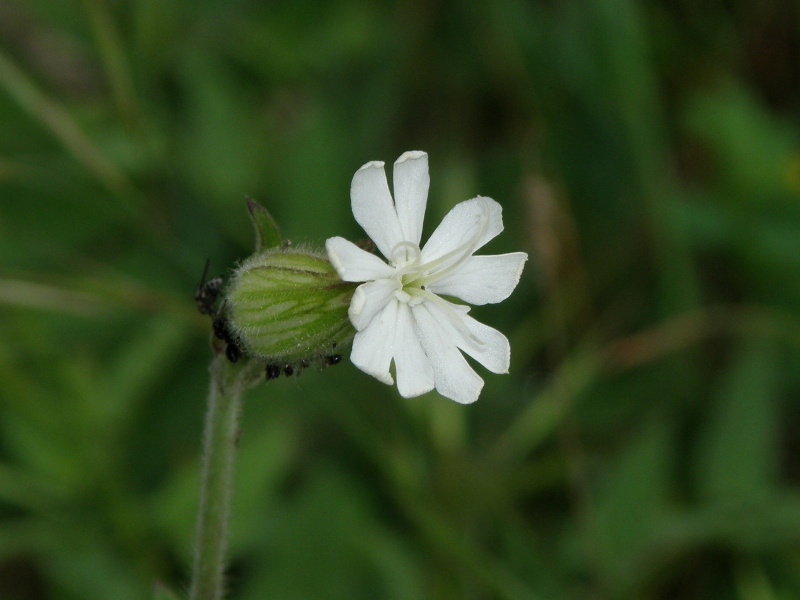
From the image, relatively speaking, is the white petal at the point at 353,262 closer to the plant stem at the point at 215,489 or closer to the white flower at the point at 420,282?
the white flower at the point at 420,282

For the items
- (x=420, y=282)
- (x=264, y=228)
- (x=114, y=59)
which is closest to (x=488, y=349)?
(x=420, y=282)

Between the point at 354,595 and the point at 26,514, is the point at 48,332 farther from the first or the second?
the point at 354,595

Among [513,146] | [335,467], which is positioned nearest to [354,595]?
[335,467]

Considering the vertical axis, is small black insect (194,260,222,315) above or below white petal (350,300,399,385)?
above

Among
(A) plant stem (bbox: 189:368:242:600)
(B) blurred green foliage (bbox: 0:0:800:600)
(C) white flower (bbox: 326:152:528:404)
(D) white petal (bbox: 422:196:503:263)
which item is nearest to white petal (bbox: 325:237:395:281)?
(C) white flower (bbox: 326:152:528:404)

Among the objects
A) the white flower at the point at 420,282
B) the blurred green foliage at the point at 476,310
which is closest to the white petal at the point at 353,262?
the white flower at the point at 420,282

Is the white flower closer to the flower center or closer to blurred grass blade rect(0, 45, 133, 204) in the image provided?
the flower center

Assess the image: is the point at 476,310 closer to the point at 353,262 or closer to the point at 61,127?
the point at 61,127

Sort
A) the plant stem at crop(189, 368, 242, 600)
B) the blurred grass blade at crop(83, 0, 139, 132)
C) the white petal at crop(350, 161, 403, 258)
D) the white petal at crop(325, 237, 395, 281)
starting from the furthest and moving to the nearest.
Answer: the blurred grass blade at crop(83, 0, 139, 132) → the plant stem at crop(189, 368, 242, 600) → the white petal at crop(350, 161, 403, 258) → the white petal at crop(325, 237, 395, 281)
